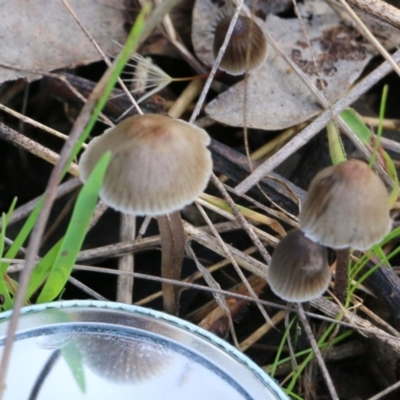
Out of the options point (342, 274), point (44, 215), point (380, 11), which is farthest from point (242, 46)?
point (44, 215)

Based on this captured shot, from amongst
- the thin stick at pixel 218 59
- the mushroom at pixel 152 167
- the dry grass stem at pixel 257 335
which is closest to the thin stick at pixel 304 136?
the thin stick at pixel 218 59

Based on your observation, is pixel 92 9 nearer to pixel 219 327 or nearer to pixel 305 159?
pixel 305 159

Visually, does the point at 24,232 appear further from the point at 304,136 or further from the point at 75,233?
the point at 304,136

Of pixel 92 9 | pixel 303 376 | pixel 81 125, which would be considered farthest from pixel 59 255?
pixel 92 9

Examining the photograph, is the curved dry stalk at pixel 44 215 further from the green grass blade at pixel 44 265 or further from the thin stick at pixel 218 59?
the thin stick at pixel 218 59

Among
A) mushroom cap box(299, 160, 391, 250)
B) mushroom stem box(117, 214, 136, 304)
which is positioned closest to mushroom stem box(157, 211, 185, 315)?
mushroom stem box(117, 214, 136, 304)

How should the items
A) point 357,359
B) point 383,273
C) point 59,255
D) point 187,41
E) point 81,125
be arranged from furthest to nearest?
point 187,41, point 357,359, point 383,273, point 59,255, point 81,125
